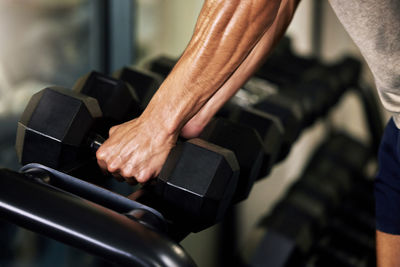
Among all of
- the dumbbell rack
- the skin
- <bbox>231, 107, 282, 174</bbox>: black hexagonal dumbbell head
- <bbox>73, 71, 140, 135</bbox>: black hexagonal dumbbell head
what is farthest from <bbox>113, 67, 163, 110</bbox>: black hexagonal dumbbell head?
the skin

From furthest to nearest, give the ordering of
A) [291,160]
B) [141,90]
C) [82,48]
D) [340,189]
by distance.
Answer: [291,160], [340,189], [82,48], [141,90]

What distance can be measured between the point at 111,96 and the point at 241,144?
21 cm

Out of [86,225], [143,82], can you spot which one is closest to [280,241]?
[143,82]

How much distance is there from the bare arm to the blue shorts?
274 millimetres

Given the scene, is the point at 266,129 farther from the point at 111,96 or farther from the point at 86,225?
the point at 86,225

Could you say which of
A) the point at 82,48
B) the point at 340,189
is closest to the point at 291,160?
the point at 340,189

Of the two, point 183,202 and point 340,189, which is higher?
point 183,202

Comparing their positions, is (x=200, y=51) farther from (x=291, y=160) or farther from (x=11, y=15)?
(x=291, y=160)

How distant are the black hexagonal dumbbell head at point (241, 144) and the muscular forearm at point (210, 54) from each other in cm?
A: 8

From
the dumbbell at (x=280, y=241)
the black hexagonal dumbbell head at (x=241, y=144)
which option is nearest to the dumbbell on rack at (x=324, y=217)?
the dumbbell at (x=280, y=241)

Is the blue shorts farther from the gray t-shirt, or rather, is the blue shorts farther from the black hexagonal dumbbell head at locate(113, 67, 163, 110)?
the black hexagonal dumbbell head at locate(113, 67, 163, 110)

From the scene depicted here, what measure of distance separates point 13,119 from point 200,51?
0.92 meters

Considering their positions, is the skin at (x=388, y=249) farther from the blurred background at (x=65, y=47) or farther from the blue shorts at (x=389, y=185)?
the blurred background at (x=65, y=47)

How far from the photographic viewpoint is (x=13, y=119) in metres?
1.45
